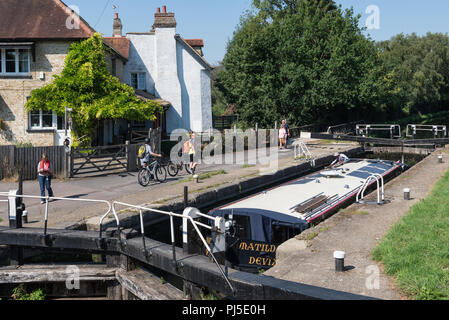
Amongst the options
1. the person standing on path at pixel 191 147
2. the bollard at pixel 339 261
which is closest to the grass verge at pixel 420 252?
the bollard at pixel 339 261

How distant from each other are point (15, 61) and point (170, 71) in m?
12.0

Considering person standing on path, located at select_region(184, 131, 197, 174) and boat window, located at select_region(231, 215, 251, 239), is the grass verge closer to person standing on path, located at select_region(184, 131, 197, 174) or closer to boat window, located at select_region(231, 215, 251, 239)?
boat window, located at select_region(231, 215, 251, 239)

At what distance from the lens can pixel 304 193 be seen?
1319 centimetres

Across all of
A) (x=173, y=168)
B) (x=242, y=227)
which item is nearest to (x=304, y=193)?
(x=242, y=227)

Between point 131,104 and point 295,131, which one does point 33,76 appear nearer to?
point 131,104

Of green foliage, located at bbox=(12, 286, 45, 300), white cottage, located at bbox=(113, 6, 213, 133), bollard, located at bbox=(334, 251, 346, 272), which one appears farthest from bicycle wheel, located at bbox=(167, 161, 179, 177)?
white cottage, located at bbox=(113, 6, 213, 133)

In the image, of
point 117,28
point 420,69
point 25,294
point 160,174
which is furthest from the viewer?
point 420,69

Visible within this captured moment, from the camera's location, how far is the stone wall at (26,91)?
22.6m

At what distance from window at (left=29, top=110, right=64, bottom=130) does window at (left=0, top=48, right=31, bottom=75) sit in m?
2.24

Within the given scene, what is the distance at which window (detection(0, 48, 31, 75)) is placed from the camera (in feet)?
74.4

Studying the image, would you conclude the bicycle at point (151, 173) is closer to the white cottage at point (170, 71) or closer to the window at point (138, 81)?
the white cottage at point (170, 71)

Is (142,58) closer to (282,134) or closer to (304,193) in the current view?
(282,134)

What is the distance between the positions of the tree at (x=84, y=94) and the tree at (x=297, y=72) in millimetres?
13598

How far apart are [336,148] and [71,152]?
17568 millimetres
